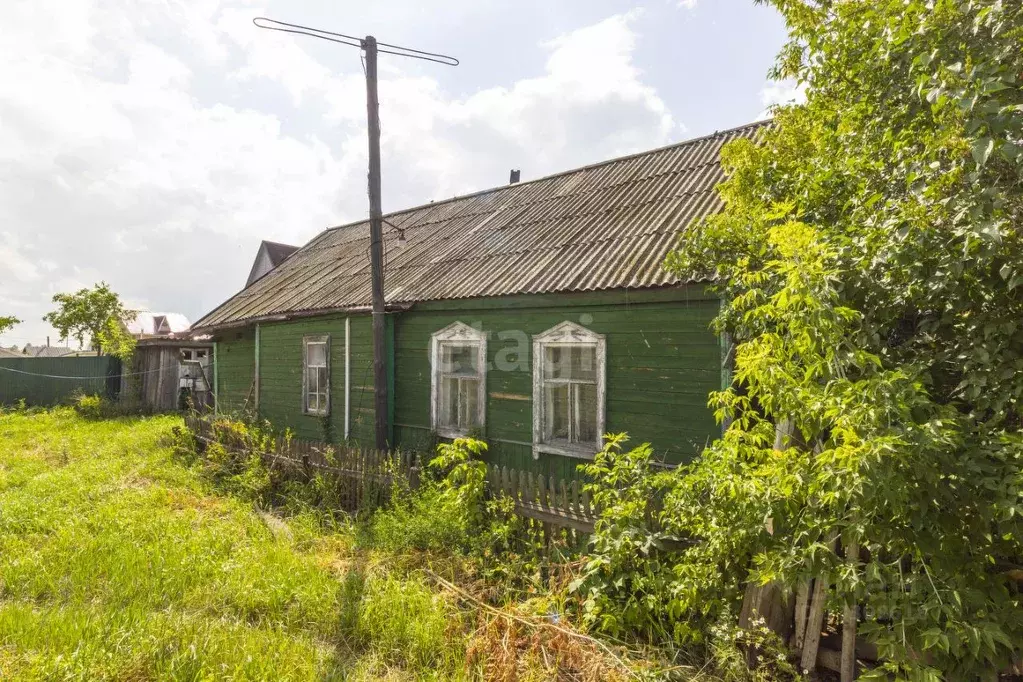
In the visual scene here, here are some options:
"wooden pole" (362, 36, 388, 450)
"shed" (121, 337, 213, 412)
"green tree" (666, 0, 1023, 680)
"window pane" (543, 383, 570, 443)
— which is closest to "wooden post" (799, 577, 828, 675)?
"green tree" (666, 0, 1023, 680)

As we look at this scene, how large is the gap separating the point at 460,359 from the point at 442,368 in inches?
14.2

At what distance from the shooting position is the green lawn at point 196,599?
3.67 metres

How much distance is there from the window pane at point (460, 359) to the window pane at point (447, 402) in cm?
17

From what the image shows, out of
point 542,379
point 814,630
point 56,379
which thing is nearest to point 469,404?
point 542,379

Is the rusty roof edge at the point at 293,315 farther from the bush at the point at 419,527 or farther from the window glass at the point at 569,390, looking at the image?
the bush at the point at 419,527

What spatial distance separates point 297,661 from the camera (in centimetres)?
375

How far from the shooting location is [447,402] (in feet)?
28.8

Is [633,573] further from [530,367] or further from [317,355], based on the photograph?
[317,355]

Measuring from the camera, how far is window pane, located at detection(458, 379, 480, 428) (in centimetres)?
837

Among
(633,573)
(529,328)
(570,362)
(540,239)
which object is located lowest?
(633,573)

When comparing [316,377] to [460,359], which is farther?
[316,377]

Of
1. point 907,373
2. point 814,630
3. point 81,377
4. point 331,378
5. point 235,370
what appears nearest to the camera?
point 907,373

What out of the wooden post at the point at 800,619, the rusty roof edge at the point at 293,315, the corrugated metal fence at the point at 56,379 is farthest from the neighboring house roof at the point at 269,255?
the wooden post at the point at 800,619

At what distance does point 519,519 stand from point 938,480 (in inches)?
140
